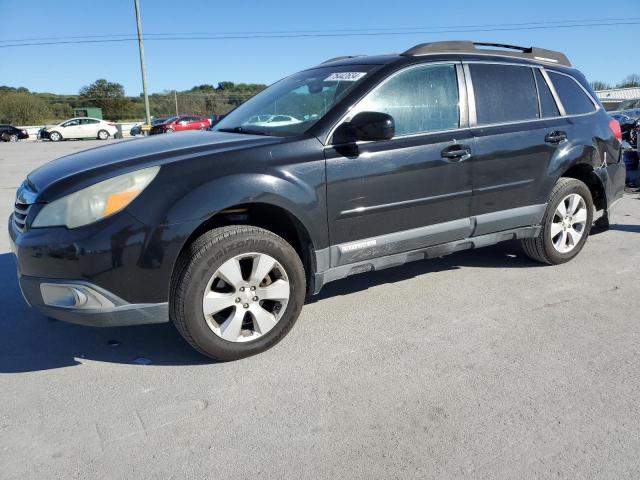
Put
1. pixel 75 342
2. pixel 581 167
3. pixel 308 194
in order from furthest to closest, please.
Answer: pixel 581 167, pixel 75 342, pixel 308 194

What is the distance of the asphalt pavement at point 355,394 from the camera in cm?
221

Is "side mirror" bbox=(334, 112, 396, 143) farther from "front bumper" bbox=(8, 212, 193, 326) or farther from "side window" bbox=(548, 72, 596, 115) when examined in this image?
"side window" bbox=(548, 72, 596, 115)

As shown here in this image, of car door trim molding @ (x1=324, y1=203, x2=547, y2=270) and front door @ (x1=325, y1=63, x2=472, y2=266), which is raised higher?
front door @ (x1=325, y1=63, x2=472, y2=266)

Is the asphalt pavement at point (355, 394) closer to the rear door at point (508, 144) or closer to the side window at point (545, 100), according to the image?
the rear door at point (508, 144)

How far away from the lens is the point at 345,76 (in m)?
3.74

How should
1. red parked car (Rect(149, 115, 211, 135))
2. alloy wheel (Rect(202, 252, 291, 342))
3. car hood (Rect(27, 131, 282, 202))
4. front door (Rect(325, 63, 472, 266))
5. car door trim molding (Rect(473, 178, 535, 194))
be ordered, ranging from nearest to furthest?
car hood (Rect(27, 131, 282, 202))
alloy wheel (Rect(202, 252, 291, 342))
front door (Rect(325, 63, 472, 266))
car door trim molding (Rect(473, 178, 535, 194))
red parked car (Rect(149, 115, 211, 135))

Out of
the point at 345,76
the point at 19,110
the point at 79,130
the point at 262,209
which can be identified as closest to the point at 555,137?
the point at 345,76

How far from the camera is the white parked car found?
34.3 metres

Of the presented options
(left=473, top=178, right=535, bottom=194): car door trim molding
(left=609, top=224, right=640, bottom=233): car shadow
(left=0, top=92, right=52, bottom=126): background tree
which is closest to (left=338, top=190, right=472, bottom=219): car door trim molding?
(left=473, top=178, right=535, bottom=194): car door trim molding

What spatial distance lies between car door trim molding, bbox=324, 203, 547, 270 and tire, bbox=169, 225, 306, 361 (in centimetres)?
32

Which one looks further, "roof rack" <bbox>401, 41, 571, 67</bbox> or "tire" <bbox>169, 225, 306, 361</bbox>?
"roof rack" <bbox>401, 41, 571, 67</bbox>

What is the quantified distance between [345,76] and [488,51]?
132 cm

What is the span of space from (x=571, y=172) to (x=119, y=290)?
3.98 metres

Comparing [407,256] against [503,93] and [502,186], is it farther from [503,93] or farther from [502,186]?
[503,93]
